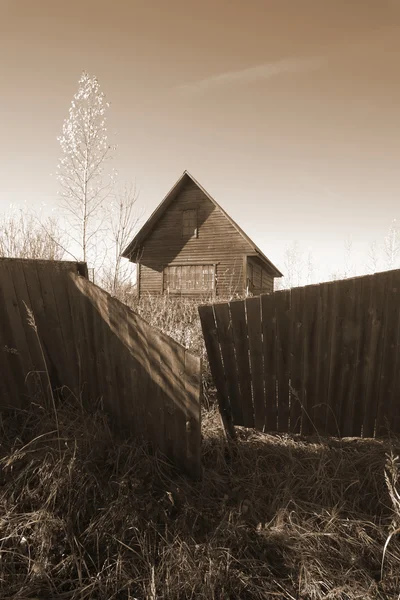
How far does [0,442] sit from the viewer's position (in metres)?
2.50

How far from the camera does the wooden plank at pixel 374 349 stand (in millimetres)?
2938

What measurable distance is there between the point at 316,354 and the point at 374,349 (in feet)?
1.57

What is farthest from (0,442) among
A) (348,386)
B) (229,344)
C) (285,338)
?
(348,386)

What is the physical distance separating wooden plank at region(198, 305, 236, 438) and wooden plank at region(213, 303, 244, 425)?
0.04 metres

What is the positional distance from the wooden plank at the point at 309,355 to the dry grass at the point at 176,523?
15.7 inches

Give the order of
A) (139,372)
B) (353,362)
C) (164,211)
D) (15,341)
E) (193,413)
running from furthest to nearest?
(164,211) < (353,362) < (15,341) < (139,372) < (193,413)

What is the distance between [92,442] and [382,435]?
2.44 m

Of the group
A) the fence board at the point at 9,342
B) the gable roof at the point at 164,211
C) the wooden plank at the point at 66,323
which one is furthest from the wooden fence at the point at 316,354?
the gable roof at the point at 164,211

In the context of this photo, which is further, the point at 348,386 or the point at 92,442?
the point at 348,386

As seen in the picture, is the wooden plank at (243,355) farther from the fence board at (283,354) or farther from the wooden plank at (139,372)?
the wooden plank at (139,372)

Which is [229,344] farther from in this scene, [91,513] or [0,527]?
[0,527]

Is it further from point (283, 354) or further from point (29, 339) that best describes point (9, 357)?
point (283, 354)

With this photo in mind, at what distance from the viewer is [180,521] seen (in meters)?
2.13

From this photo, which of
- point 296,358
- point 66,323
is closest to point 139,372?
point 66,323
